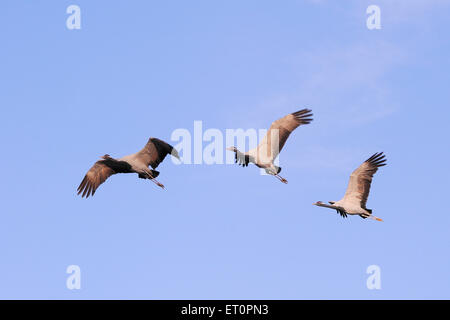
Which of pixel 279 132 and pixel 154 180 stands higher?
pixel 279 132

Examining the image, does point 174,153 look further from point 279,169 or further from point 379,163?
point 379,163

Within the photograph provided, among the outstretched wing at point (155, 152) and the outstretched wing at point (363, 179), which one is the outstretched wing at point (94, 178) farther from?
the outstretched wing at point (363, 179)

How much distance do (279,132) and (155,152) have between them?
18.1 ft

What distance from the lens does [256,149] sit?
32.0 m

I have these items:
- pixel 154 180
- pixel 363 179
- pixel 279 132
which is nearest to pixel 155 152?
pixel 154 180

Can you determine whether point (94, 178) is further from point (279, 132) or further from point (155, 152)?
point (279, 132)

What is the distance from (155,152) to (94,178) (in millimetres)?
3022

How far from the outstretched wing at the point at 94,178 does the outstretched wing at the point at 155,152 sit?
5.69 feet

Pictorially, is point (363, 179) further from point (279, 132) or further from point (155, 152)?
point (155, 152)

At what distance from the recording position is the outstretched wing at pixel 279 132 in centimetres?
3150

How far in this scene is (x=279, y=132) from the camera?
104 feet

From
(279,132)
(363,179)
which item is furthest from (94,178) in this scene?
(363,179)
